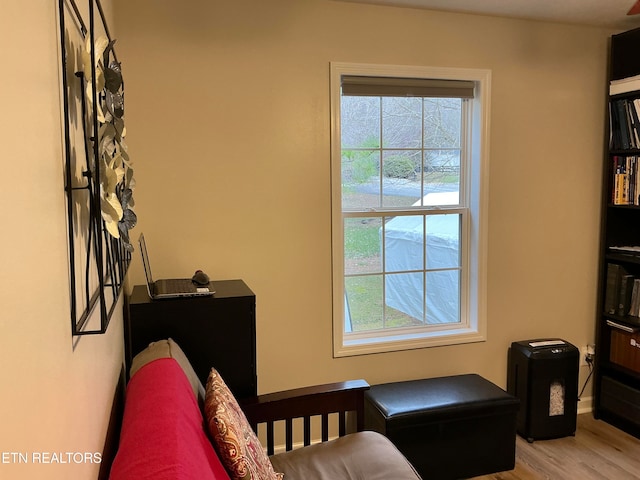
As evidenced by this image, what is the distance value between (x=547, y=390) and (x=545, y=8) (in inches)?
82.6

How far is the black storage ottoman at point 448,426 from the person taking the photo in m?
2.56

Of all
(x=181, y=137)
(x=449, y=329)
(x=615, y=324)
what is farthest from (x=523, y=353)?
(x=181, y=137)

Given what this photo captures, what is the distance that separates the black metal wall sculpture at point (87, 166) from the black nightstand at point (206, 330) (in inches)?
31.2

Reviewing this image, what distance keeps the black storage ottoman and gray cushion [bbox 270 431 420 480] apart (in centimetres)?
42

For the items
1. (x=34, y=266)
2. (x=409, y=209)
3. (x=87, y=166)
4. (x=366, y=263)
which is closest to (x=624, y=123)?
(x=409, y=209)

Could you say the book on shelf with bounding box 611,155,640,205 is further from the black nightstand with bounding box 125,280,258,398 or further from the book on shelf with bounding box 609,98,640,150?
the black nightstand with bounding box 125,280,258,398

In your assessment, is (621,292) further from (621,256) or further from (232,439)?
(232,439)

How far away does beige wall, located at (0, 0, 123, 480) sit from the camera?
61cm

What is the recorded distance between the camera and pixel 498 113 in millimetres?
3049

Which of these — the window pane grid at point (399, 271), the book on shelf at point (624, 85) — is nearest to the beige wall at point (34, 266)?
the window pane grid at point (399, 271)

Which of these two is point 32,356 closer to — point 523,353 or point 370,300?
point 370,300

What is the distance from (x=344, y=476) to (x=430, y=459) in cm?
84

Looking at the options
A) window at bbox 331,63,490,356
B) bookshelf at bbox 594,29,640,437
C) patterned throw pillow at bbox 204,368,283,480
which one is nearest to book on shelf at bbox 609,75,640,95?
bookshelf at bbox 594,29,640,437

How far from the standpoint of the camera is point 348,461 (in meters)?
2.01
